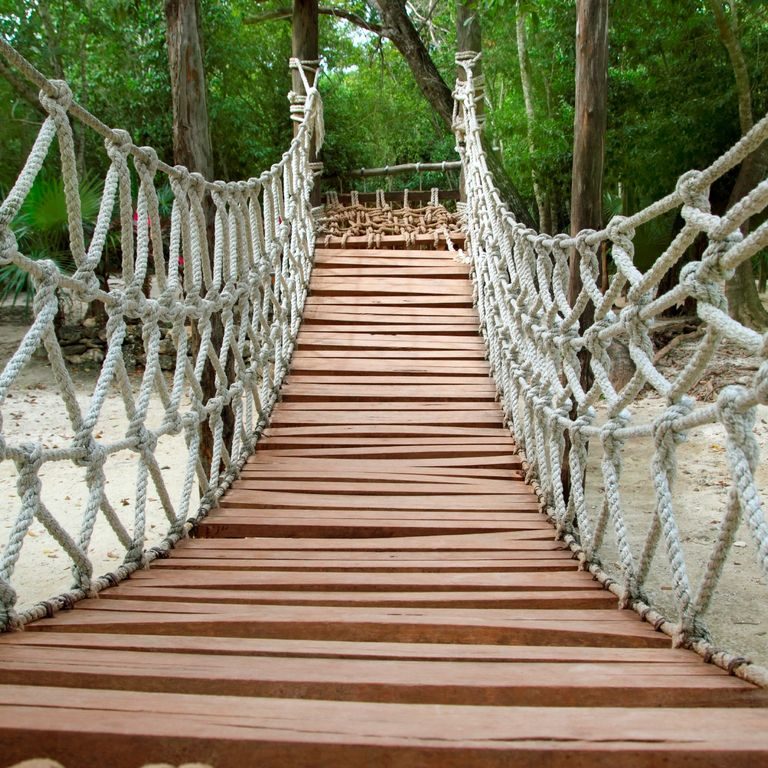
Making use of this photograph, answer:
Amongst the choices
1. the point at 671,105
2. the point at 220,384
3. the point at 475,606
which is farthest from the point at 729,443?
the point at 671,105

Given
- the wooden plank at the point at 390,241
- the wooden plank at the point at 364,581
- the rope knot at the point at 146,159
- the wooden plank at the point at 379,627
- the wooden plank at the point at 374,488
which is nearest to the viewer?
the wooden plank at the point at 379,627

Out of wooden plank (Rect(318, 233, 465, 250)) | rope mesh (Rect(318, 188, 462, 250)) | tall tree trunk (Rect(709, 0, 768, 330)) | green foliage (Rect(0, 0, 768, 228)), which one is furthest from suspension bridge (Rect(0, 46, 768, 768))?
green foliage (Rect(0, 0, 768, 228))

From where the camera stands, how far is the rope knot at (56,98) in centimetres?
131

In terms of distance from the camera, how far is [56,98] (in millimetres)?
1326

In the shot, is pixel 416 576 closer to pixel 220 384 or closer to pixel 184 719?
pixel 184 719

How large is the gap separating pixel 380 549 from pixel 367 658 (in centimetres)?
76

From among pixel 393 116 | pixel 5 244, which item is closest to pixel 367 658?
pixel 5 244

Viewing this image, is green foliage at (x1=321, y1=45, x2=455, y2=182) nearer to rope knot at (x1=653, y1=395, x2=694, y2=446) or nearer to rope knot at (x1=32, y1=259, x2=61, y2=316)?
rope knot at (x1=32, y1=259, x2=61, y2=316)

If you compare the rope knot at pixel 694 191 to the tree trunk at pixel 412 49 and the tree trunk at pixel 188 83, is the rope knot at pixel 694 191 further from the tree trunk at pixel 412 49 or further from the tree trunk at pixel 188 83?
the tree trunk at pixel 412 49

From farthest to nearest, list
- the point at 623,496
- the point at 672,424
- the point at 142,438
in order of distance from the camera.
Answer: the point at 623,496, the point at 142,438, the point at 672,424

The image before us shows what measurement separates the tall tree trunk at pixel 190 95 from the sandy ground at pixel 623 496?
3.25 ft

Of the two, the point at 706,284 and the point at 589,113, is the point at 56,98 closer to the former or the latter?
the point at 706,284

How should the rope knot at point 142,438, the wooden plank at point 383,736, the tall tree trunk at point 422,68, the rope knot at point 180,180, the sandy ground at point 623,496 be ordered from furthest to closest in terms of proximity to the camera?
the tall tree trunk at point 422,68 < the sandy ground at point 623,496 < the rope knot at point 180,180 < the rope knot at point 142,438 < the wooden plank at point 383,736

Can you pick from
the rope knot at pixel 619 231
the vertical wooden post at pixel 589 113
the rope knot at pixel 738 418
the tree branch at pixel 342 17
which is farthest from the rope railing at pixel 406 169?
the rope knot at pixel 738 418
